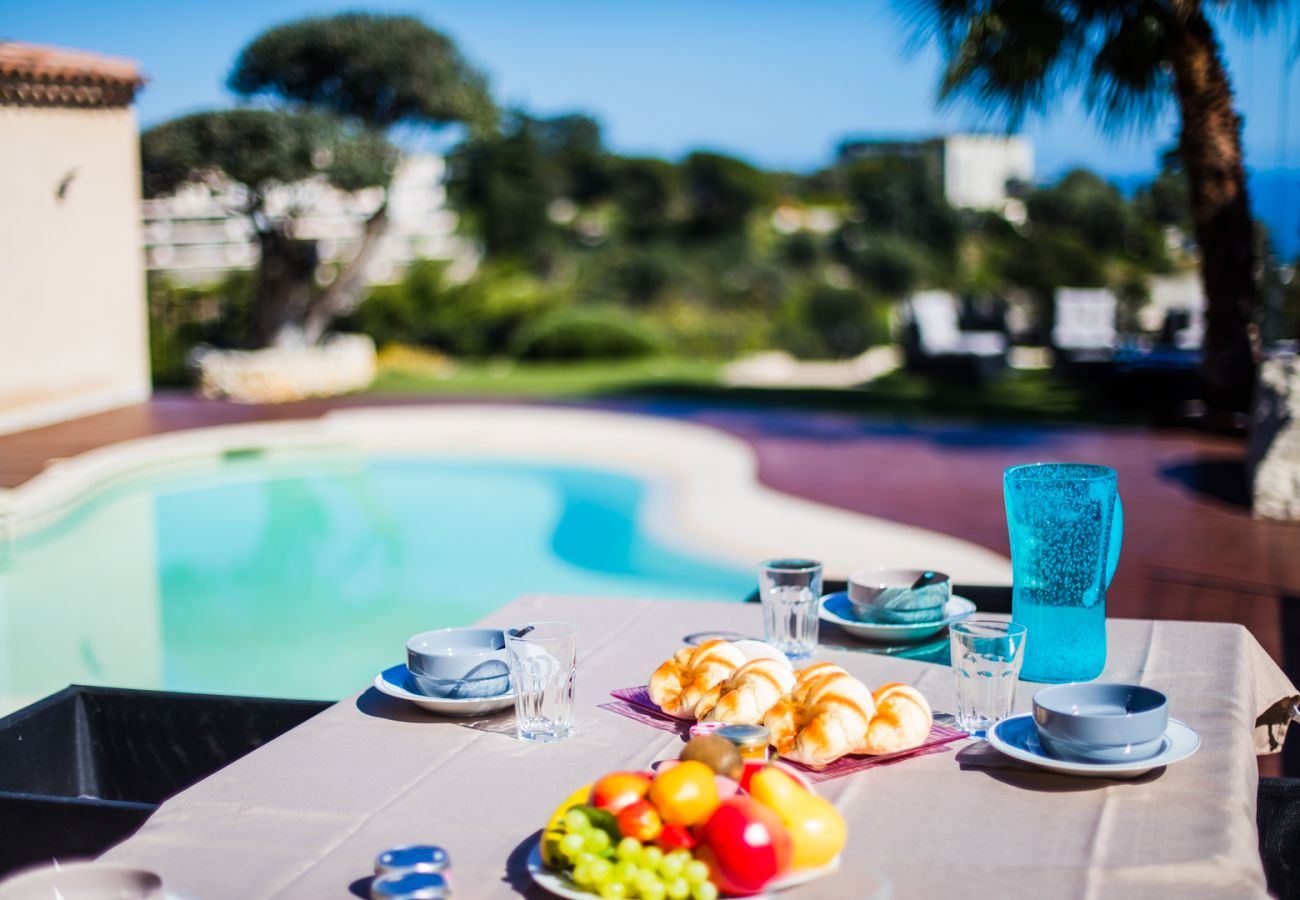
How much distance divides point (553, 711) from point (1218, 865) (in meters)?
0.82

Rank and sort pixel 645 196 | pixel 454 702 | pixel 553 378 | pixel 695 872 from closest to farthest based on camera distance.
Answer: pixel 695 872, pixel 454 702, pixel 553 378, pixel 645 196

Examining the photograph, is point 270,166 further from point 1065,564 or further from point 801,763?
point 801,763

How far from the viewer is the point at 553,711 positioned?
5.67ft

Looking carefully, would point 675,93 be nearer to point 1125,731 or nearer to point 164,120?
point 164,120

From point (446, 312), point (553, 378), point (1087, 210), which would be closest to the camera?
point (553, 378)

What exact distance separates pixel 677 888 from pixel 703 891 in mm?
26

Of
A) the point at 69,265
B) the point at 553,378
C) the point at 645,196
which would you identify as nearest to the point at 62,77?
the point at 69,265

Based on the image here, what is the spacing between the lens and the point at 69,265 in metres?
11.4

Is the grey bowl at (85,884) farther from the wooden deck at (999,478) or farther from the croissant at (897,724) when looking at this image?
the wooden deck at (999,478)

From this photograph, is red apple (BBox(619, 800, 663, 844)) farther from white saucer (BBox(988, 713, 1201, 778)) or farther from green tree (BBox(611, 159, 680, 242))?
green tree (BBox(611, 159, 680, 242))

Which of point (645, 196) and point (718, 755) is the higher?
point (645, 196)

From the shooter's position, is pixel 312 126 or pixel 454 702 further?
pixel 312 126

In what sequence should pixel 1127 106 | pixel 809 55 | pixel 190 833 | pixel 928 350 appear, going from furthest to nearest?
pixel 809 55, pixel 928 350, pixel 1127 106, pixel 190 833

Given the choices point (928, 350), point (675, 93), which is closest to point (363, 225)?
point (928, 350)
